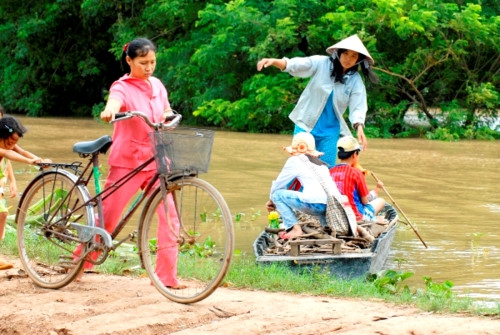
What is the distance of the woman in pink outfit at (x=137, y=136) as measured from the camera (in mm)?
6094

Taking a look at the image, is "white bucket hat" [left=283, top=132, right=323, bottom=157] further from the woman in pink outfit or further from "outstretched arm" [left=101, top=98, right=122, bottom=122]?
"outstretched arm" [left=101, top=98, right=122, bottom=122]

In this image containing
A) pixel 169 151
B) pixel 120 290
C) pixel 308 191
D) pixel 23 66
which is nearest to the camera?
pixel 169 151

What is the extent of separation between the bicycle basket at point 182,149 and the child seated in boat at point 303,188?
103 inches

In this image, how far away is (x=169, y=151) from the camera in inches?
221

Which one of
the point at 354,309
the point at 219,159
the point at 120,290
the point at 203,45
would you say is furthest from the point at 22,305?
the point at 203,45

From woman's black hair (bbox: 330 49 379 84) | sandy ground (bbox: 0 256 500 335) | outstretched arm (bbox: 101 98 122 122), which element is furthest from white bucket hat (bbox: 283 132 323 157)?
outstretched arm (bbox: 101 98 122 122)

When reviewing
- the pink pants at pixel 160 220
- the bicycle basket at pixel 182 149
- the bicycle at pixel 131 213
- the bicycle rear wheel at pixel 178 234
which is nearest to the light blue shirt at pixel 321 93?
the bicycle at pixel 131 213

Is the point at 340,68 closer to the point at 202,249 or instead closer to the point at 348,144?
the point at 348,144

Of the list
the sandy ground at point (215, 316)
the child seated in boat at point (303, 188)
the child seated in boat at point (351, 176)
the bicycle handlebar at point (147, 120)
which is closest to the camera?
the sandy ground at point (215, 316)

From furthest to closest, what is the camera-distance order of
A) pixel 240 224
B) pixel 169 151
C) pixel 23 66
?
pixel 23 66 → pixel 240 224 → pixel 169 151

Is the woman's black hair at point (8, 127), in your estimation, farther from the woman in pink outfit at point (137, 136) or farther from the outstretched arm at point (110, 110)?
the outstretched arm at point (110, 110)

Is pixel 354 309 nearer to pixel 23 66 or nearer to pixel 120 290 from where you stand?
pixel 120 290

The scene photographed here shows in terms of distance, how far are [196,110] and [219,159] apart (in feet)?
29.4

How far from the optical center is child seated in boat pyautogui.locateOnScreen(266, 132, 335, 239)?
8.26m
